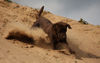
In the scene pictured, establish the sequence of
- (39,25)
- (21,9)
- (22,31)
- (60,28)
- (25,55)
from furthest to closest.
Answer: (21,9) → (39,25) → (22,31) → (60,28) → (25,55)

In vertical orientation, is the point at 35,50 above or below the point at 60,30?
below

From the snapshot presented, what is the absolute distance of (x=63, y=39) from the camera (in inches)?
283

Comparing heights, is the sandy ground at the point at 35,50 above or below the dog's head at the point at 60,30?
below

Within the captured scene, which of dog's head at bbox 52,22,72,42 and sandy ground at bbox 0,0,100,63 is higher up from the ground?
dog's head at bbox 52,22,72,42

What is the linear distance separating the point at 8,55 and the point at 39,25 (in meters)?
3.71

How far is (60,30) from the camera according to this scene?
705 centimetres

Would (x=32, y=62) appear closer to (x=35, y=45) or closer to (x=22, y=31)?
(x=35, y=45)

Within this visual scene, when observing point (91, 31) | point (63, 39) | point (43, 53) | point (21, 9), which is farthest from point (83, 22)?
point (43, 53)

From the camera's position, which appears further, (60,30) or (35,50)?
(60,30)

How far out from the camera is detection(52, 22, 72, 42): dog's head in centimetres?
698

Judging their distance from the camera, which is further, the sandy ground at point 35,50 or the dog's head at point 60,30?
the dog's head at point 60,30

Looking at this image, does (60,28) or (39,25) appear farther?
(39,25)

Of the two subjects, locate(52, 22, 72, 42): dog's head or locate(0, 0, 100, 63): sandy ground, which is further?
locate(52, 22, 72, 42): dog's head

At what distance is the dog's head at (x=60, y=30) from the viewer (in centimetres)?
698
